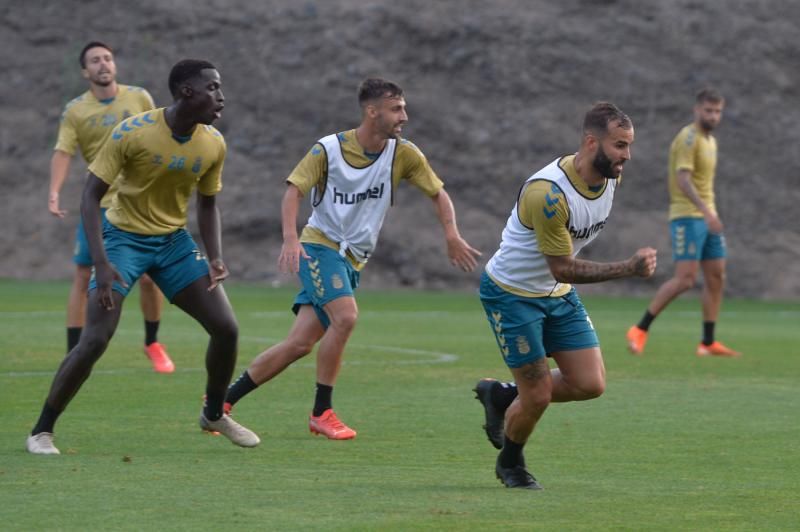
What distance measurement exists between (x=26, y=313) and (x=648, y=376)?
968 cm

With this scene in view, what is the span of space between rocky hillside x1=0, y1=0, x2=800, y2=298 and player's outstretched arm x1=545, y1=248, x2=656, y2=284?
74.7ft

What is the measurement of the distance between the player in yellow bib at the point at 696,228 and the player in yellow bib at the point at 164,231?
7398mm

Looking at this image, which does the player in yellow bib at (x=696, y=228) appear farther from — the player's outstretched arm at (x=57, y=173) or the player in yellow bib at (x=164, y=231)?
the player in yellow bib at (x=164, y=231)

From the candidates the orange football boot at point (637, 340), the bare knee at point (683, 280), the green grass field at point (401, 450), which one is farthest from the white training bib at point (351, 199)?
the bare knee at point (683, 280)

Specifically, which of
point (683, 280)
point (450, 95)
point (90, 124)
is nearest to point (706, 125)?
point (683, 280)

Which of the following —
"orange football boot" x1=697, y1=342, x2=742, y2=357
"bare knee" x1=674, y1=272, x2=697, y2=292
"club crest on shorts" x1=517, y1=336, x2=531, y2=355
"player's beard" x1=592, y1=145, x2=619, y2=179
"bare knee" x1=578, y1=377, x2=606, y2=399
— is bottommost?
"orange football boot" x1=697, y1=342, x2=742, y2=357

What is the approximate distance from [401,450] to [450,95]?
24.8 metres

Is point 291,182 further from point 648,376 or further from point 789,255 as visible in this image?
→ point 789,255

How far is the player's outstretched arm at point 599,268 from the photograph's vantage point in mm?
7176

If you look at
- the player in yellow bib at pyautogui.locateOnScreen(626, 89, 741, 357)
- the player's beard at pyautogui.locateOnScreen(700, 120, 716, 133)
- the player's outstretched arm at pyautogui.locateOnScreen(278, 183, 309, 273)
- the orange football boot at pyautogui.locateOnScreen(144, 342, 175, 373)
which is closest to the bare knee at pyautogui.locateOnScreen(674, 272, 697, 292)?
the player in yellow bib at pyautogui.locateOnScreen(626, 89, 741, 357)

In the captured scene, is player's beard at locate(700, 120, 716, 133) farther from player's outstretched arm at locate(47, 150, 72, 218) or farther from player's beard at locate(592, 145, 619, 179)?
player's beard at locate(592, 145, 619, 179)

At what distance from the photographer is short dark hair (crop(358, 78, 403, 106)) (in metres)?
10.3

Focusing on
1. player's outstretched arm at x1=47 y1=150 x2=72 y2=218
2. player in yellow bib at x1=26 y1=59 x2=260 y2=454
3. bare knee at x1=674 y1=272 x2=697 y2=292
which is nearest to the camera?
player in yellow bib at x1=26 y1=59 x2=260 y2=454

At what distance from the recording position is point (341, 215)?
10336mm
